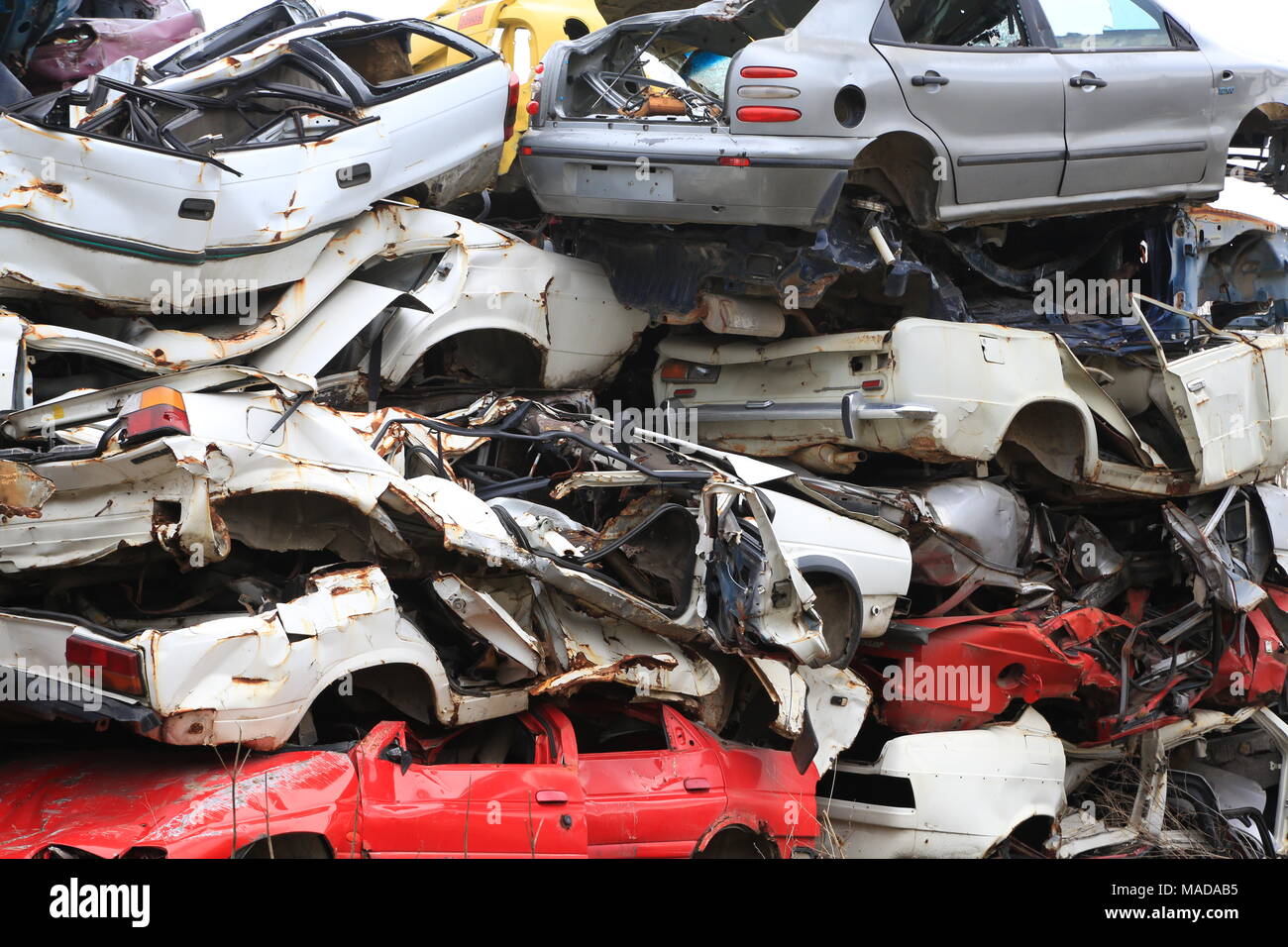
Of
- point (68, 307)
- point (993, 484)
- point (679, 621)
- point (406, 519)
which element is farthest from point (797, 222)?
point (68, 307)

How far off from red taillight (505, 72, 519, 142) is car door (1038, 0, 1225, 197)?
2853 millimetres

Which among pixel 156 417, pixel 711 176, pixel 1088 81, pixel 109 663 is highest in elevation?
pixel 1088 81

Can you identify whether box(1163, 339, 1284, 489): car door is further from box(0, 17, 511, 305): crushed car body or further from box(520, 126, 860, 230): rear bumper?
box(0, 17, 511, 305): crushed car body

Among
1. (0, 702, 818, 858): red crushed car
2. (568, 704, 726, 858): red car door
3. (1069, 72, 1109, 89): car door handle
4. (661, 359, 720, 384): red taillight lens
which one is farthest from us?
(661, 359, 720, 384): red taillight lens

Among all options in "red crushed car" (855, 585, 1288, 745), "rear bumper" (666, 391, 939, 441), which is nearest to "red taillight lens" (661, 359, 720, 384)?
"rear bumper" (666, 391, 939, 441)

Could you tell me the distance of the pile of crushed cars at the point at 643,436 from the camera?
4492 mm

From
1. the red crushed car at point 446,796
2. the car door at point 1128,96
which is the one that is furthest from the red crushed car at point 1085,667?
the car door at point 1128,96

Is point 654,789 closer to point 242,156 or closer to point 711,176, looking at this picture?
point 711,176

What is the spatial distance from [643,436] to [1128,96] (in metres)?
3.44

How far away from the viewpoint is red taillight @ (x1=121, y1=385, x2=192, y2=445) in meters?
4.32

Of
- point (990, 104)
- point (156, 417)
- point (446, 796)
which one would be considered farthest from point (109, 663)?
point (990, 104)

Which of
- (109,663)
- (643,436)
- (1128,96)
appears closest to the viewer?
(109,663)

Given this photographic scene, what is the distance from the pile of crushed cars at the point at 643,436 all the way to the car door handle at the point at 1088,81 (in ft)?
0.07

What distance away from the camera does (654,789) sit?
510 cm
